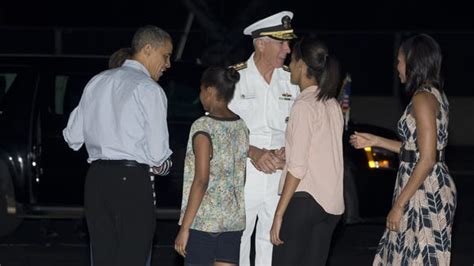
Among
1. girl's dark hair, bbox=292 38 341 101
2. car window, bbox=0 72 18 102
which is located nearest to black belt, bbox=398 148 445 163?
girl's dark hair, bbox=292 38 341 101

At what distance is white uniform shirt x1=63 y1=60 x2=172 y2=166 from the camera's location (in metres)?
6.14

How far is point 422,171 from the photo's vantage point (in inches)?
238

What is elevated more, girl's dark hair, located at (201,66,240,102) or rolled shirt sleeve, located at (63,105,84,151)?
girl's dark hair, located at (201,66,240,102)

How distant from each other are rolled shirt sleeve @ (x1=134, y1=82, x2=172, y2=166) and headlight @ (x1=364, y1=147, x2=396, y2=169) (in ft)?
13.9

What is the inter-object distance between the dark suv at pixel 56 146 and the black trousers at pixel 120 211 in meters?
3.35

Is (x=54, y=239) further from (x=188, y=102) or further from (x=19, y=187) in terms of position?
(x=188, y=102)

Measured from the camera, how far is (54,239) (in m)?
10.8

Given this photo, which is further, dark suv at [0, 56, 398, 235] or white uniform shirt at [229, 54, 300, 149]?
dark suv at [0, 56, 398, 235]

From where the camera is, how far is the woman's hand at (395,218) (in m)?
6.19

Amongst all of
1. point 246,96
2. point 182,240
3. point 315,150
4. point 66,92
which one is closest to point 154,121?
point 182,240

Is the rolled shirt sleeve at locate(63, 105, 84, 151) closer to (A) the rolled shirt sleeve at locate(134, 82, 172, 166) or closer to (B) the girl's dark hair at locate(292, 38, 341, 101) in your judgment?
(A) the rolled shirt sleeve at locate(134, 82, 172, 166)

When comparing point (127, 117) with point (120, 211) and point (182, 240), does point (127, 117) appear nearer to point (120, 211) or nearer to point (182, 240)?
point (120, 211)

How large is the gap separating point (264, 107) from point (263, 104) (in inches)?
0.9

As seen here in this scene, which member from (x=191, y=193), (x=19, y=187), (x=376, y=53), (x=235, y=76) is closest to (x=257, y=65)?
(x=235, y=76)
